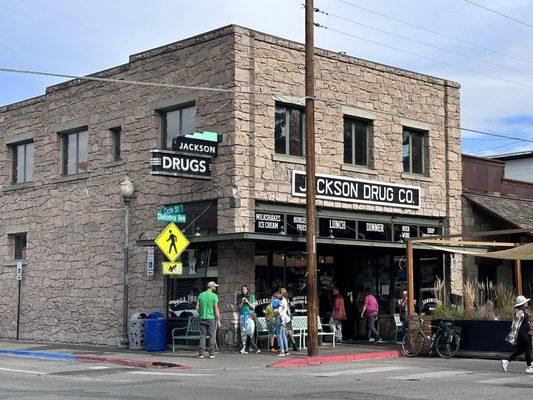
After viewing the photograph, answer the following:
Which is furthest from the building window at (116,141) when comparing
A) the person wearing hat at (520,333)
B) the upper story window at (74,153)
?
the person wearing hat at (520,333)

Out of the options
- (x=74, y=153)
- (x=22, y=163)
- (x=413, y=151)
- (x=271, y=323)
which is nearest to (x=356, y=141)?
(x=413, y=151)

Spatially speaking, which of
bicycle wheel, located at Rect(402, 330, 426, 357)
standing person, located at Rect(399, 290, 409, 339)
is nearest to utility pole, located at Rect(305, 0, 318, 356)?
bicycle wheel, located at Rect(402, 330, 426, 357)

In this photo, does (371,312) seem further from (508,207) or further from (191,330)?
(508,207)

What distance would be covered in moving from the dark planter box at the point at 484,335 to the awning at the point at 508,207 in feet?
21.4

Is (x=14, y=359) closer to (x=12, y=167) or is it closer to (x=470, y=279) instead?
(x=12, y=167)

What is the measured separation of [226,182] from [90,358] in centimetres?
556

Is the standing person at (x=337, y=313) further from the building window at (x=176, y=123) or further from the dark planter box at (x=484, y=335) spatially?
the building window at (x=176, y=123)

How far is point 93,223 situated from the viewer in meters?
25.4

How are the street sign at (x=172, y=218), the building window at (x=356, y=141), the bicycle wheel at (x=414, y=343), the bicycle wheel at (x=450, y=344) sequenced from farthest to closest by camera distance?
the building window at (x=356, y=141) < the street sign at (x=172, y=218) < the bicycle wheel at (x=414, y=343) < the bicycle wheel at (x=450, y=344)

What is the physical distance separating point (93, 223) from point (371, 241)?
8574mm

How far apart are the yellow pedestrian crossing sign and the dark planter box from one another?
7027 mm

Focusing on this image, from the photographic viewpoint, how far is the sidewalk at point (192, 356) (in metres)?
18.8

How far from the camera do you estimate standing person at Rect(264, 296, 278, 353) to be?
21.1 metres

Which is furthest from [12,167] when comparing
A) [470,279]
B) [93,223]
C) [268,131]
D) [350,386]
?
[350,386]
